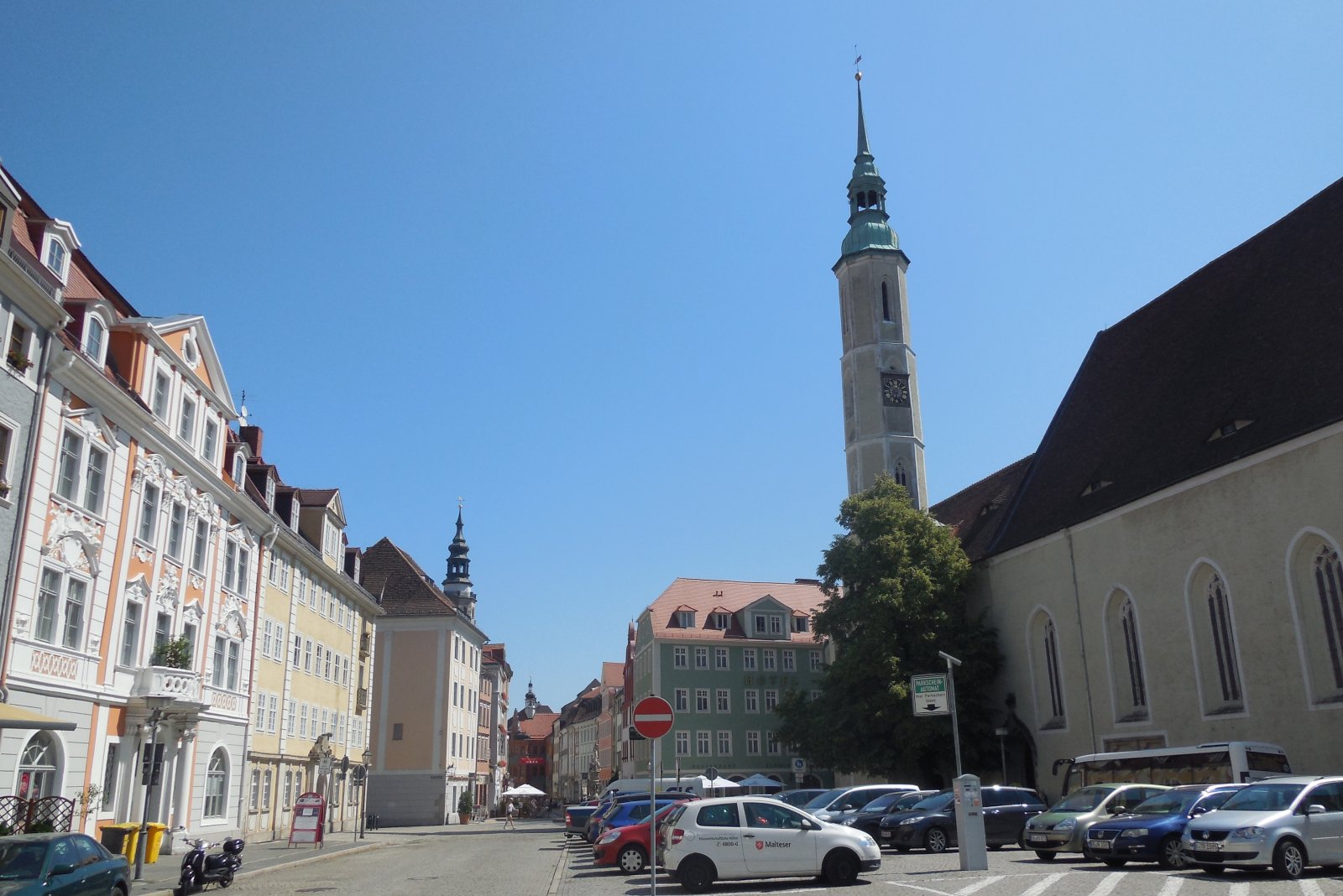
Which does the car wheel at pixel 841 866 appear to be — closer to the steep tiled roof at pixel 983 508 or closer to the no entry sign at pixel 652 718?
the no entry sign at pixel 652 718

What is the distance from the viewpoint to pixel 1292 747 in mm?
26422

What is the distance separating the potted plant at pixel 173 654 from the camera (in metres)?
25.9

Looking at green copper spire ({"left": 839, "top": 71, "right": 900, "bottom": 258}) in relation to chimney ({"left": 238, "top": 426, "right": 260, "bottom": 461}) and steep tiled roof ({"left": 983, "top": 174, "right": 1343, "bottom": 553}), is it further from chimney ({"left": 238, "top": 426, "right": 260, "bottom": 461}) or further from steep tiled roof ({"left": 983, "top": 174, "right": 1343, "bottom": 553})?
chimney ({"left": 238, "top": 426, "right": 260, "bottom": 461})

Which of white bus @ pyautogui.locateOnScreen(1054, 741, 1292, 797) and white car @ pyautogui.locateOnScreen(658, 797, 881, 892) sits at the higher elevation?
white bus @ pyautogui.locateOnScreen(1054, 741, 1292, 797)

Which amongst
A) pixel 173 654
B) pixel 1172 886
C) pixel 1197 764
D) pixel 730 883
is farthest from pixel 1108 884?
pixel 173 654

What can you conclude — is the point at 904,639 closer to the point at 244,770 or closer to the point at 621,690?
the point at 244,770

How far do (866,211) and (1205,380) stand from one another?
2926 centimetres

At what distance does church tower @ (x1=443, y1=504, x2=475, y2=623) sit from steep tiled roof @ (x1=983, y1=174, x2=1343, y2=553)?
166 ft

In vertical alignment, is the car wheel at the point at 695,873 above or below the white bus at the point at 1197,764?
below

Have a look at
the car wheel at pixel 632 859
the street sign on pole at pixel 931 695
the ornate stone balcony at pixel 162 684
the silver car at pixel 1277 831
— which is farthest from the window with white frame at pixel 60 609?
the silver car at pixel 1277 831

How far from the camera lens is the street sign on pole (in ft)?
70.6

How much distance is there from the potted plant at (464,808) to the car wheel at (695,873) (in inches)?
1925

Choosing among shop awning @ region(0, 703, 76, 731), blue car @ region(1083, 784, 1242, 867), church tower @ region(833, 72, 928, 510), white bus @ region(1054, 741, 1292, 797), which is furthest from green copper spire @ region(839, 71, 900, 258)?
shop awning @ region(0, 703, 76, 731)

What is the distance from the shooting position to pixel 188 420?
29031 millimetres
